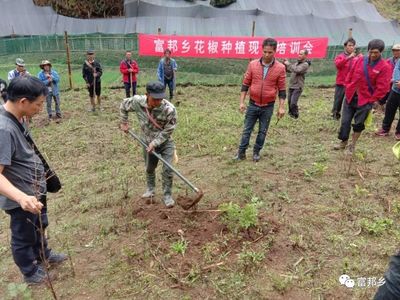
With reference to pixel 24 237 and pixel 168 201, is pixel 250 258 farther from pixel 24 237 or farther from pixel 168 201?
pixel 24 237

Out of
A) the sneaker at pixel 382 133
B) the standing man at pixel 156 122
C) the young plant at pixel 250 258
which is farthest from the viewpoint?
the sneaker at pixel 382 133

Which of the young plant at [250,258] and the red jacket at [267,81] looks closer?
the young plant at [250,258]

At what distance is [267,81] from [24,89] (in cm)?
363

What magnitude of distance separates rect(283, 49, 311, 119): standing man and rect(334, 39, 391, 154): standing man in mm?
2243

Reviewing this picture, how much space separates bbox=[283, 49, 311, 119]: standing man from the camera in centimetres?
795

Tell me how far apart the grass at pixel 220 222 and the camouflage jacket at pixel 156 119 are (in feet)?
2.97

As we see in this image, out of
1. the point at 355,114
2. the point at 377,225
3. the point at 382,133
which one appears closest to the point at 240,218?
the point at 377,225

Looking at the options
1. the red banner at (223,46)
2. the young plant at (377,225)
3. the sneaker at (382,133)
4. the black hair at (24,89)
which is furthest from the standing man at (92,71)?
the young plant at (377,225)

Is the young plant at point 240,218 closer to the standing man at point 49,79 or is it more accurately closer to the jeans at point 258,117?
the jeans at point 258,117

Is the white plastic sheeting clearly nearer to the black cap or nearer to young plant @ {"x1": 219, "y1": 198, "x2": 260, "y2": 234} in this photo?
the black cap

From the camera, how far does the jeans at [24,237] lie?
293cm

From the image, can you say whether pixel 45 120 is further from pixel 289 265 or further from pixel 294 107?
pixel 289 265

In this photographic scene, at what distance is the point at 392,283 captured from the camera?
7.25 feet

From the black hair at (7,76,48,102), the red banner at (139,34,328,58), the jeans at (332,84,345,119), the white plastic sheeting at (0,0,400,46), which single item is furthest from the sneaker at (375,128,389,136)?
the white plastic sheeting at (0,0,400,46)
